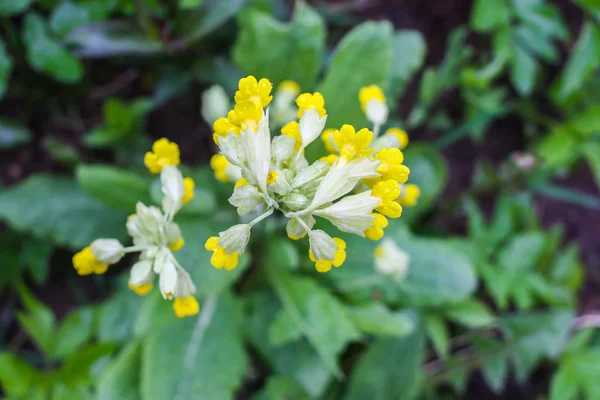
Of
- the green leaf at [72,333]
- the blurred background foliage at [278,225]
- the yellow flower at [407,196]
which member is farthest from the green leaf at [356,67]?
the green leaf at [72,333]

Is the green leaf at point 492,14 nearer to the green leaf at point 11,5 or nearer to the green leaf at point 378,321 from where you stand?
the green leaf at point 378,321

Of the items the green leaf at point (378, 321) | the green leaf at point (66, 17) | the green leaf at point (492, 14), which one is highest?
the green leaf at point (492, 14)

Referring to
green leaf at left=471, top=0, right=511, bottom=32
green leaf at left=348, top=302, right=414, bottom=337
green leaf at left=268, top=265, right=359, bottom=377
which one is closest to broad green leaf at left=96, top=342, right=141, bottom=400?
green leaf at left=268, top=265, right=359, bottom=377

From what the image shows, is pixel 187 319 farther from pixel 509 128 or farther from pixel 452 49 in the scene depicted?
pixel 509 128

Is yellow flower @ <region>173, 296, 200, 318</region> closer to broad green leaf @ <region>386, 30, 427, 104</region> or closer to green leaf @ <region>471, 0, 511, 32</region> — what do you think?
broad green leaf @ <region>386, 30, 427, 104</region>

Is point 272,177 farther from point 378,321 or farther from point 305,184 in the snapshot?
point 378,321

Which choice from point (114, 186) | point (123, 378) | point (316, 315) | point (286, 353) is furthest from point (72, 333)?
point (316, 315)
